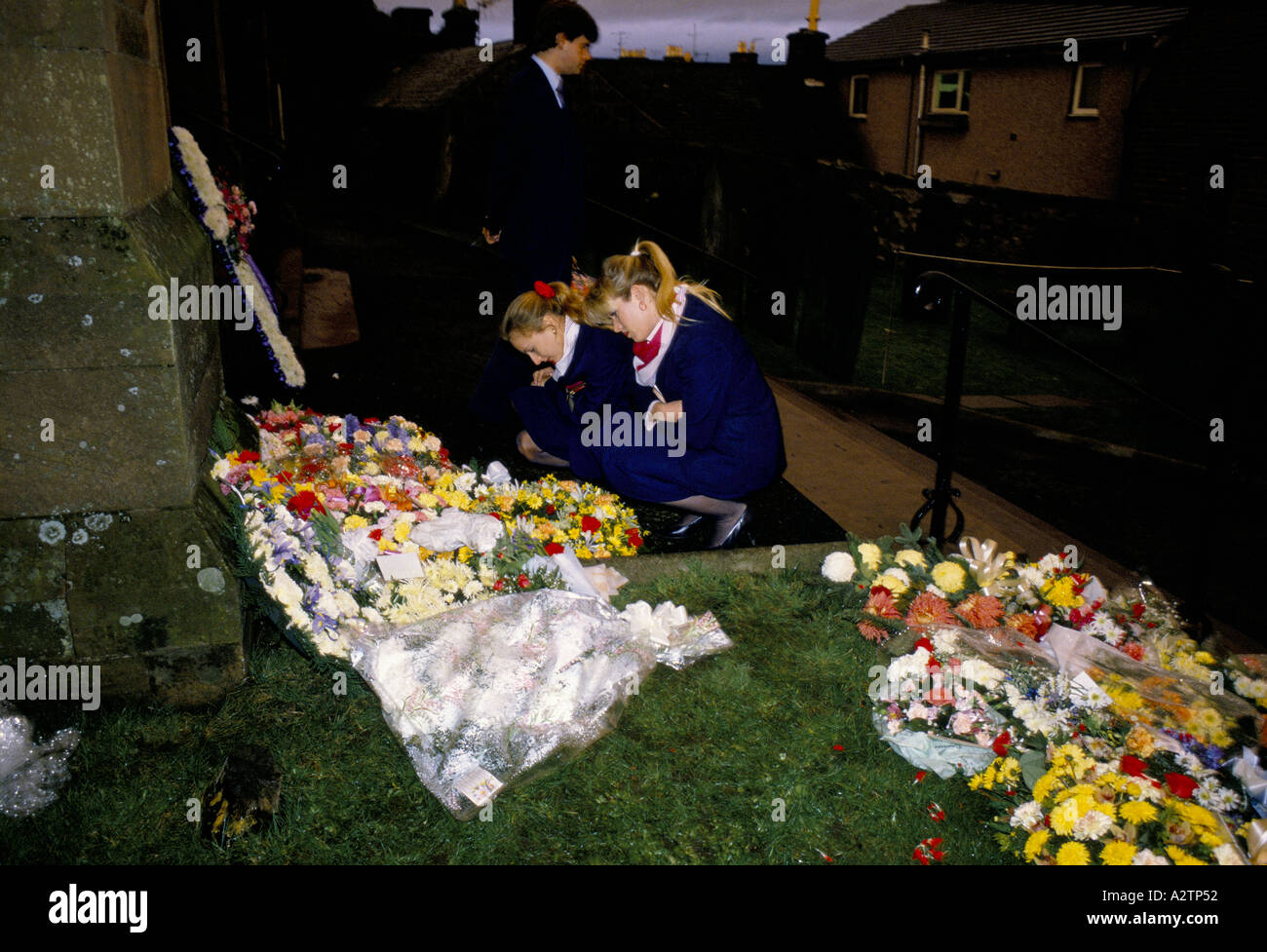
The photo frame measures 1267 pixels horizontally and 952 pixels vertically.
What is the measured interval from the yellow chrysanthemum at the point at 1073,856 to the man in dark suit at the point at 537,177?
130 inches

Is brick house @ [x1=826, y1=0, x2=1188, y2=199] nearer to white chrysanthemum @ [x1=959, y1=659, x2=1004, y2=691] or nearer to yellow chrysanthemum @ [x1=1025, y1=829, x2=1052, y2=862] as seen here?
white chrysanthemum @ [x1=959, y1=659, x2=1004, y2=691]

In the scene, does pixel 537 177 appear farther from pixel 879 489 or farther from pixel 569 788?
pixel 569 788

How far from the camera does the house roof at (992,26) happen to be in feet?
55.2

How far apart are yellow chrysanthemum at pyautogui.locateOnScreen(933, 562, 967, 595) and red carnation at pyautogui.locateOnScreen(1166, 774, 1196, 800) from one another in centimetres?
108

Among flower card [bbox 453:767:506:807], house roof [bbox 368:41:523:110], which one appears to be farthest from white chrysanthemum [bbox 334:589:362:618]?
house roof [bbox 368:41:523:110]

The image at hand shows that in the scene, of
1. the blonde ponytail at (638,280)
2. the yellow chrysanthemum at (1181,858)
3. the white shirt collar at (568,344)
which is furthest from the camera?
the white shirt collar at (568,344)

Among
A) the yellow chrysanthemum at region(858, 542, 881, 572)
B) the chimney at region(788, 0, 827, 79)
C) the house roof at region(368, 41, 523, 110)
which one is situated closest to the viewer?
the yellow chrysanthemum at region(858, 542, 881, 572)

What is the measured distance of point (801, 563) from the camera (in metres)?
3.91

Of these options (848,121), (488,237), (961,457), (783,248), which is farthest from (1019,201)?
(848,121)

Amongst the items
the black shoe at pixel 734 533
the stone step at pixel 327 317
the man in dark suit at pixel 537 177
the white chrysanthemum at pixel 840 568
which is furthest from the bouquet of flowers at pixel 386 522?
the stone step at pixel 327 317

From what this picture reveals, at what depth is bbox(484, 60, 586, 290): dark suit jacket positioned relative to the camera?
4707 millimetres

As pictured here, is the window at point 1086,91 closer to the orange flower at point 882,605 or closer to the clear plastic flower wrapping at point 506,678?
the orange flower at point 882,605

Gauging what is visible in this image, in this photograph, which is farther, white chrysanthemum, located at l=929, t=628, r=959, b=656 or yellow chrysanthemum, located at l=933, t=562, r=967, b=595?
yellow chrysanthemum, located at l=933, t=562, r=967, b=595

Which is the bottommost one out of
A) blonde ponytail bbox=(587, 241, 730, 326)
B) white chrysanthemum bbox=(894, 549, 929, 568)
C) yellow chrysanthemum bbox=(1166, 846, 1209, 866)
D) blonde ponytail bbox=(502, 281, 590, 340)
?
yellow chrysanthemum bbox=(1166, 846, 1209, 866)
